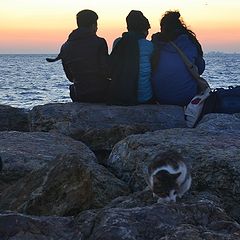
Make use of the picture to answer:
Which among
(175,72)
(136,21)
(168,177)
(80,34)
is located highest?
(136,21)

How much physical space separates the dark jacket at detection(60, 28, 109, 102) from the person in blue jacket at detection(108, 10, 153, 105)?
0.23 metres

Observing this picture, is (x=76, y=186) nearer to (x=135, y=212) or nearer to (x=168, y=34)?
(x=135, y=212)

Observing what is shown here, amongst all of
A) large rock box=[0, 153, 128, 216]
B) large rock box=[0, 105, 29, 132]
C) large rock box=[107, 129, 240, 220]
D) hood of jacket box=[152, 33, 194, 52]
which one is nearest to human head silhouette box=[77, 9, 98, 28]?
hood of jacket box=[152, 33, 194, 52]

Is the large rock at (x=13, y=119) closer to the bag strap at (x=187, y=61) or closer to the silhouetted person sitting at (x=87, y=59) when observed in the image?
the silhouetted person sitting at (x=87, y=59)

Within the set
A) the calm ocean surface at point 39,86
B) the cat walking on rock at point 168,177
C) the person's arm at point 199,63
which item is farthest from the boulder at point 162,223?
the calm ocean surface at point 39,86

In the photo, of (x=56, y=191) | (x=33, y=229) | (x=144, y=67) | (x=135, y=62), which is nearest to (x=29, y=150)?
(x=56, y=191)

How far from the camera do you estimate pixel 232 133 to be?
8125mm

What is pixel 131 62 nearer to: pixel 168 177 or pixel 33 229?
pixel 168 177

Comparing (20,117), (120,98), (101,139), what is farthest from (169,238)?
(20,117)

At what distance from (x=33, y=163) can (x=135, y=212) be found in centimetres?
308

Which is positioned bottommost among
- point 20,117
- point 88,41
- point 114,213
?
point 20,117

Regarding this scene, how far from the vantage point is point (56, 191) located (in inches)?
237

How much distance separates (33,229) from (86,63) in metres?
6.55

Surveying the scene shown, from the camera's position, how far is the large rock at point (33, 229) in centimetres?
425
